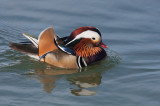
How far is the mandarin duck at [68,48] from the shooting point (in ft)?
34.4

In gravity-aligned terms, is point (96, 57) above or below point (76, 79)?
above

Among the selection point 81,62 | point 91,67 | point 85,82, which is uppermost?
point 81,62

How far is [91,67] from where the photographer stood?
10.5 meters

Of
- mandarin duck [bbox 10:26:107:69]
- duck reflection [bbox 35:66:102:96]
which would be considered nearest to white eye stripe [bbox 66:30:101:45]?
mandarin duck [bbox 10:26:107:69]

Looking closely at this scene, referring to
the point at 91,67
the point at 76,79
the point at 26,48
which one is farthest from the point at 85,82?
the point at 26,48

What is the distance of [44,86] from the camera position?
909cm

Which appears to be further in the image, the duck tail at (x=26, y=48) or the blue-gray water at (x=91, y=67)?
the duck tail at (x=26, y=48)

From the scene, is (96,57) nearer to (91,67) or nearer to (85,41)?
(91,67)

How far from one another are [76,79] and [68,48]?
1.23m

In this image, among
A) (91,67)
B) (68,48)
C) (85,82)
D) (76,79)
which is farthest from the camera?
(68,48)

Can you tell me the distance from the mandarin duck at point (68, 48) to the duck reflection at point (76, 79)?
38cm

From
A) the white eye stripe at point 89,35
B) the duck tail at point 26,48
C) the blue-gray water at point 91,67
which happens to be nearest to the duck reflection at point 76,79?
the blue-gray water at point 91,67

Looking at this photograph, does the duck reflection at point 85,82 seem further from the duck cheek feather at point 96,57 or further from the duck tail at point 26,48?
the duck tail at point 26,48

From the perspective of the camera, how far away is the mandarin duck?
1050cm
